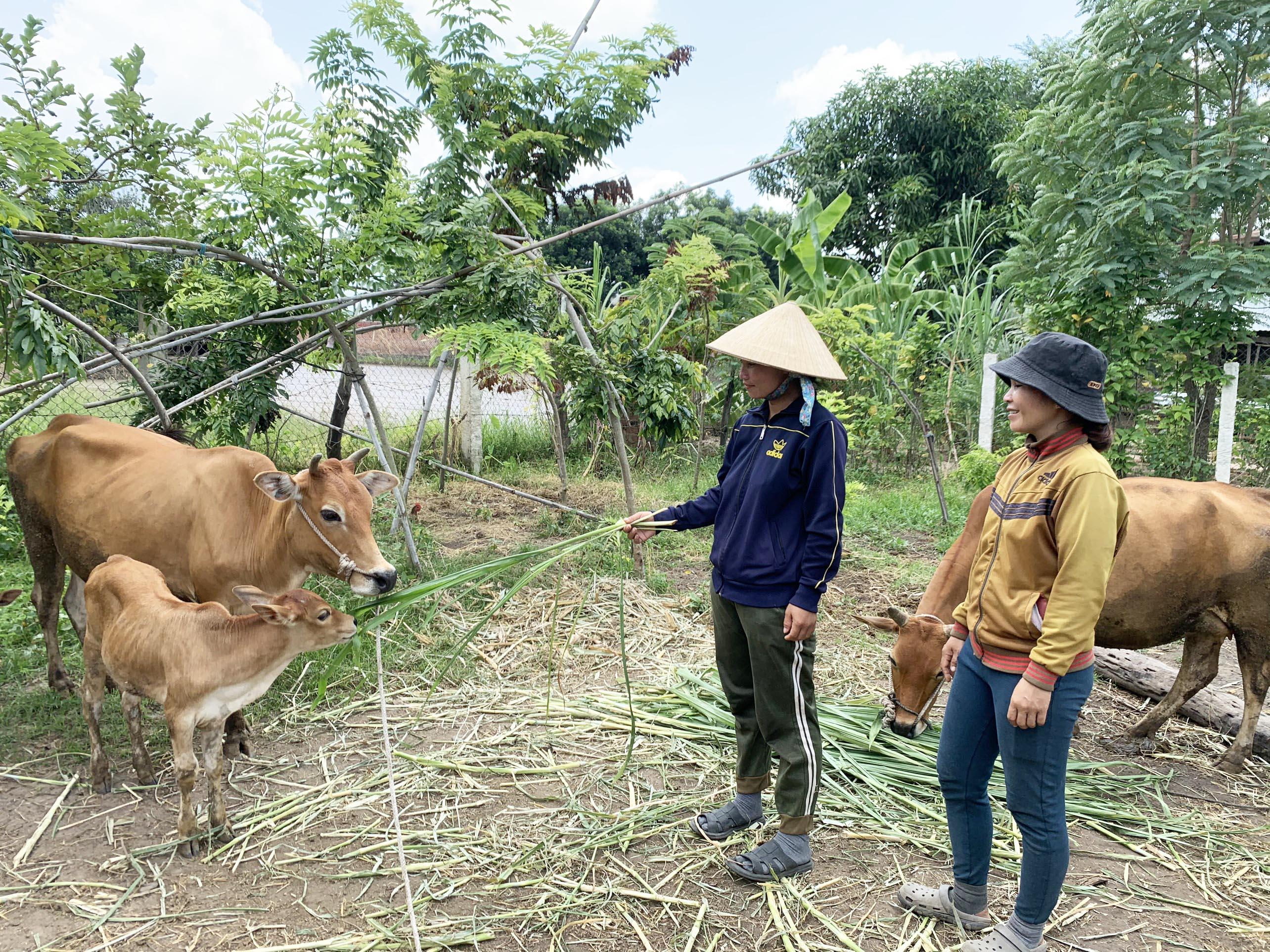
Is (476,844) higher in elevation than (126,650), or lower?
lower

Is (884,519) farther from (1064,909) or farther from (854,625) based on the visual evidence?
(1064,909)

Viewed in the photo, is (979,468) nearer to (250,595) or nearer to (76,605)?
(250,595)

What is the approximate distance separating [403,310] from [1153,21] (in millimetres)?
8147

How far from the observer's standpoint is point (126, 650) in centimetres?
331

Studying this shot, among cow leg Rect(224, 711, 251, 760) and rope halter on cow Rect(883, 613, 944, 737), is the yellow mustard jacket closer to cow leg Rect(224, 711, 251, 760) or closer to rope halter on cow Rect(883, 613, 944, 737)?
rope halter on cow Rect(883, 613, 944, 737)

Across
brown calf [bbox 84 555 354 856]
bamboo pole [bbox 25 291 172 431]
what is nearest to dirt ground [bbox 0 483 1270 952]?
brown calf [bbox 84 555 354 856]

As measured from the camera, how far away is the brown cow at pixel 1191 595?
416 cm

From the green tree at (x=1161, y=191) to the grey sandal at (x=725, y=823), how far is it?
24.9 feet

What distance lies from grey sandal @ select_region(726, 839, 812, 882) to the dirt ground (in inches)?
1.9

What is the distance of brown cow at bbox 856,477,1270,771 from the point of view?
4.16m

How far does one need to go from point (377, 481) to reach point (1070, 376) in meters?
3.10

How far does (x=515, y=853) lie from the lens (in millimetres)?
3350

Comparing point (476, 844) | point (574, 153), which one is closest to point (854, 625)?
point (476, 844)

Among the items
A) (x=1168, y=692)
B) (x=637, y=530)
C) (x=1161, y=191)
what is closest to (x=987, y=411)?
(x=1161, y=191)
